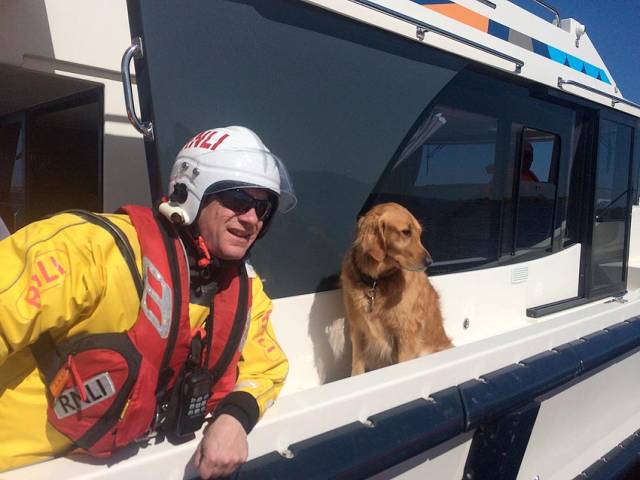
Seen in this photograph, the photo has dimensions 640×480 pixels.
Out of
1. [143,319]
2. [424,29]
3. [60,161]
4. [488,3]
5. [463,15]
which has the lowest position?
[143,319]

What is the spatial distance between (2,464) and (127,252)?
557 mm

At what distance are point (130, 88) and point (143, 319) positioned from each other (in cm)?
79

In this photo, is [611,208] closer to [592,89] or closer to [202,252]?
[592,89]

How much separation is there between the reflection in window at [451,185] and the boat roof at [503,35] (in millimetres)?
344

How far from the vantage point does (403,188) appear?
286 cm

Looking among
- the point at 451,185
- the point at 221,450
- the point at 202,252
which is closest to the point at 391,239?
the point at 451,185

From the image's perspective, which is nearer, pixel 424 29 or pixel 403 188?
pixel 424 29

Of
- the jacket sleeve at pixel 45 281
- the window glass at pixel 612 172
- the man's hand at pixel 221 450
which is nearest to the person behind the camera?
the jacket sleeve at pixel 45 281

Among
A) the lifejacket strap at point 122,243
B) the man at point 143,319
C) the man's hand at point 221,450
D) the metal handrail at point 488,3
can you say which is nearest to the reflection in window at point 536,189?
the metal handrail at point 488,3

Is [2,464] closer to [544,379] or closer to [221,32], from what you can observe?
[221,32]

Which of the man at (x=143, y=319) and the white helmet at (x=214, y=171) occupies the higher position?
the white helmet at (x=214, y=171)

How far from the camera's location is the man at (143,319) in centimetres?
125

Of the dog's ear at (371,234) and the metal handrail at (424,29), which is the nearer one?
the metal handrail at (424,29)

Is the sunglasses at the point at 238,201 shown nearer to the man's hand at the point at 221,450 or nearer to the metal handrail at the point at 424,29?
the man's hand at the point at 221,450
